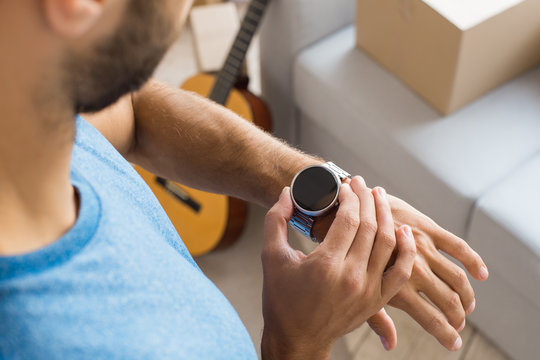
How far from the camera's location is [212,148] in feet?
→ 3.10

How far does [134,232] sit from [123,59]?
0.69 feet

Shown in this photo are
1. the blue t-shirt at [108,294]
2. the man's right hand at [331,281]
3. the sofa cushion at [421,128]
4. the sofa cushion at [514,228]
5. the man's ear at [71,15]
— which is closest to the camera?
the man's ear at [71,15]

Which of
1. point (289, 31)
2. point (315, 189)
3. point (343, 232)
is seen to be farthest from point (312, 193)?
point (289, 31)

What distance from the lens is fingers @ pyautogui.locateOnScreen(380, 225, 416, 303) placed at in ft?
2.46

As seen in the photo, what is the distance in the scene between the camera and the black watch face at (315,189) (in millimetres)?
857

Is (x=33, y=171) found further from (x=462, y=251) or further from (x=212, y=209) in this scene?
(x=212, y=209)

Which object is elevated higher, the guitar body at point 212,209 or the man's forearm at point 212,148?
the man's forearm at point 212,148

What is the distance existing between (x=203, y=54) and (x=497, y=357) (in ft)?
4.29

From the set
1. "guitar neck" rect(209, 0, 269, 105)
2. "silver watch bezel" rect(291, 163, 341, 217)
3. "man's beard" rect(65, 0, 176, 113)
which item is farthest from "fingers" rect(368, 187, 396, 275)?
"guitar neck" rect(209, 0, 269, 105)

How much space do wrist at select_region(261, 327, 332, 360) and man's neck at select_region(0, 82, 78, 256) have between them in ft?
1.03

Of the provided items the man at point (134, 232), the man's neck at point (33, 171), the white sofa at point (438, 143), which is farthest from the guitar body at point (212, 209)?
the man's neck at point (33, 171)

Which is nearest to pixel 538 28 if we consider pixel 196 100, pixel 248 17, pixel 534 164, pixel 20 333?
pixel 534 164

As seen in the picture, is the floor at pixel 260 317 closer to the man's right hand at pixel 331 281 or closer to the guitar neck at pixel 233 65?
the guitar neck at pixel 233 65

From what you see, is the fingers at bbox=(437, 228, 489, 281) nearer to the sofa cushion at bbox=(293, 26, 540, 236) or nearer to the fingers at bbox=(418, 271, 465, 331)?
the fingers at bbox=(418, 271, 465, 331)
